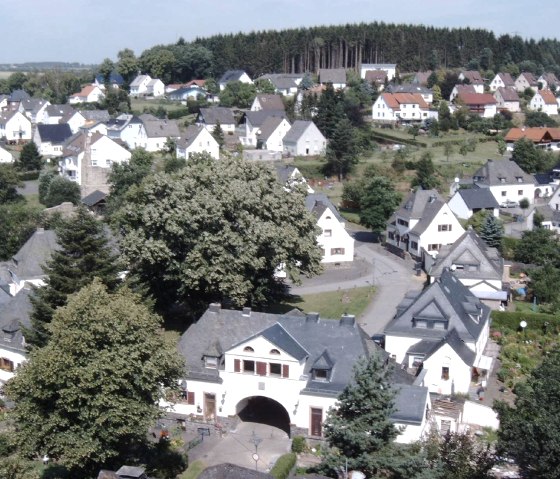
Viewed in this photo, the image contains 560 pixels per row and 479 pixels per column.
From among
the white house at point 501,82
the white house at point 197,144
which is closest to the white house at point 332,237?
the white house at point 197,144

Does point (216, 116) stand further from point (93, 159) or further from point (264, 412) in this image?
point (264, 412)

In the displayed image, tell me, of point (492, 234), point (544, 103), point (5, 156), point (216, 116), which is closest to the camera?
point (492, 234)

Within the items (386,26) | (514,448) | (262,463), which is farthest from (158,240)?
(386,26)

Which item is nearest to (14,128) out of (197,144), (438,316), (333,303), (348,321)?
(197,144)

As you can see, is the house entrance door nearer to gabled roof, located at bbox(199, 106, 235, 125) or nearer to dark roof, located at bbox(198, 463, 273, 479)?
dark roof, located at bbox(198, 463, 273, 479)

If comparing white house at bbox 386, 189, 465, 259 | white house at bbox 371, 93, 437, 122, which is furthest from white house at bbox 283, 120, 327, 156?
white house at bbox 386, 189, 465, 259

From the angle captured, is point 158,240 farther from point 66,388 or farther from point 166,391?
point 66,388
